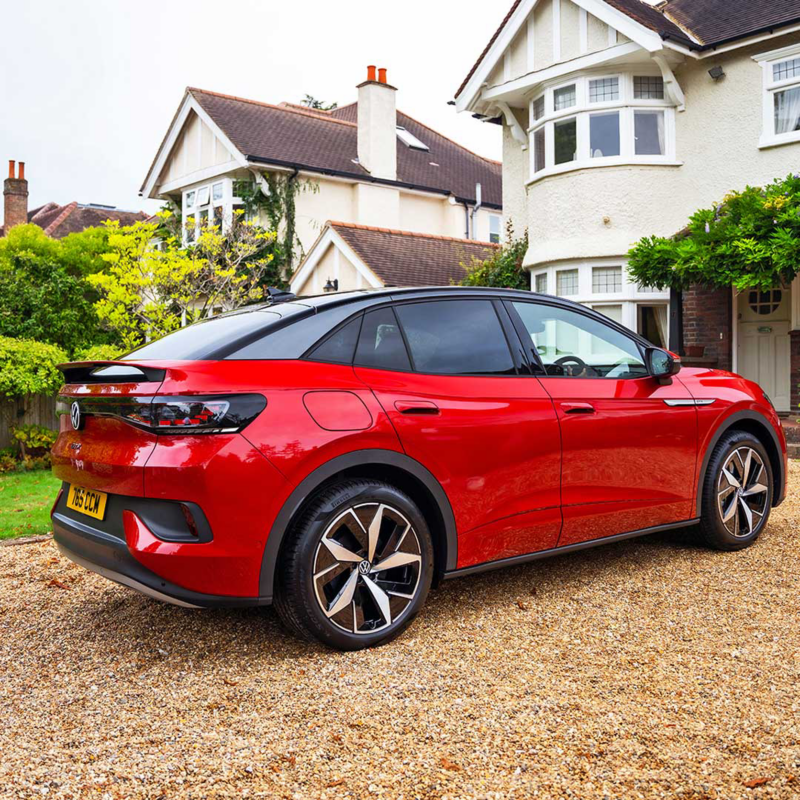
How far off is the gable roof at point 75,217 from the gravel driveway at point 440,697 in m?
41.0

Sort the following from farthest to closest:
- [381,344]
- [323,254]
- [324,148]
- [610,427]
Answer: [324,148], [323,254], [610,427], [381,344]

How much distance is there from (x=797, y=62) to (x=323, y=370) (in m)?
12.4

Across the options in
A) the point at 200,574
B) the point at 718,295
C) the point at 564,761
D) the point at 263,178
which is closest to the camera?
the point at 564,761

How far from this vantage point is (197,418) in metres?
3.29

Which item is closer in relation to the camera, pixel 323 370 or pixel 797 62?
pixel 323 370

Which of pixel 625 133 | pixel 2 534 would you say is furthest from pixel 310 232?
pixel 2 534

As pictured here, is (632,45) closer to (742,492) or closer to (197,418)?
(742,492)

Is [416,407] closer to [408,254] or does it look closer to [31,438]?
[31,438]

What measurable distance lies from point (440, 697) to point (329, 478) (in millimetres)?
1018

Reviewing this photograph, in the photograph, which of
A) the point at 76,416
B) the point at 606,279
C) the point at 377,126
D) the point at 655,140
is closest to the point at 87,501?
the point at 76,416

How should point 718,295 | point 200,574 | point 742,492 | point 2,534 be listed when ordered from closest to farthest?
1. point 200,574
2. point 742,492
3. point 2,534
4. point 718,295

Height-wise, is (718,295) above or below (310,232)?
below

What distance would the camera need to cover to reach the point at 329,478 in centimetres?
358

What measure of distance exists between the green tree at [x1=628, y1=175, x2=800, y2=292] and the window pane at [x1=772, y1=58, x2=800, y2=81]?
2601mm
